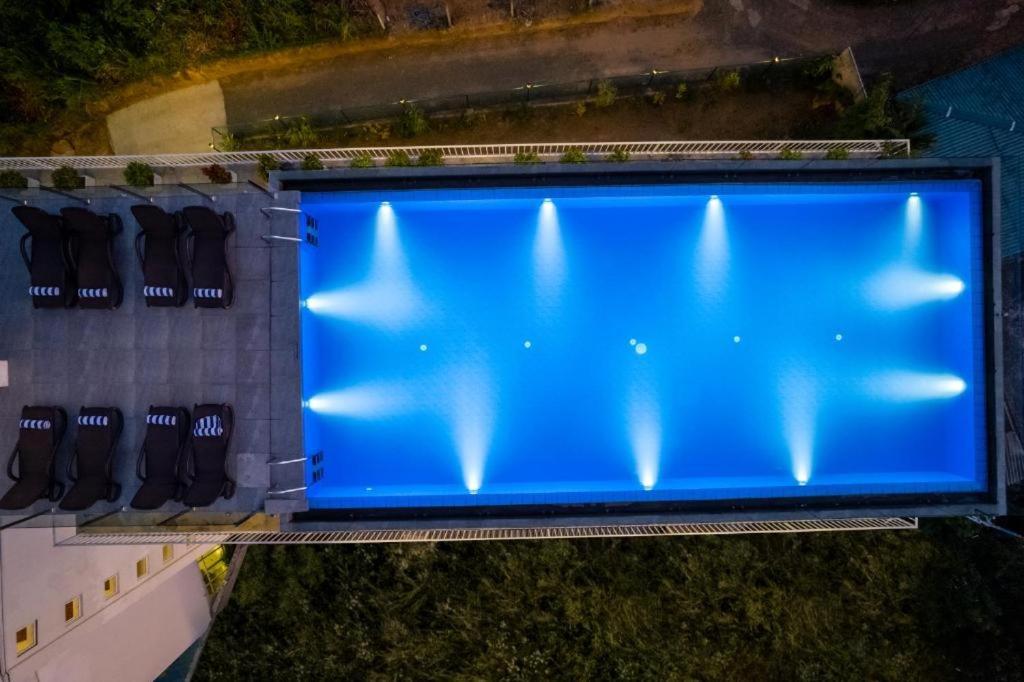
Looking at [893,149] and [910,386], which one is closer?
[910,386]

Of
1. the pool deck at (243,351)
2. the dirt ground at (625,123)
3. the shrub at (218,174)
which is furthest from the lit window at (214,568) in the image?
the dirt ground at (625,123)

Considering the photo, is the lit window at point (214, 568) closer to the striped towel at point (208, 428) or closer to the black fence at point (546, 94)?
the striped towel at point (208, 428)

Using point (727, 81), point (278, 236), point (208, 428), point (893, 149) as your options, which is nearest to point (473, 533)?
point (208, 428)

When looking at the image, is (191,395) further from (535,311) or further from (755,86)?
(755,86)

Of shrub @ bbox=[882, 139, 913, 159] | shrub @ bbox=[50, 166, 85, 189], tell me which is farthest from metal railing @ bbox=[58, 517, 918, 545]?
shrub @ bbox=[882, 139, 913, 159]

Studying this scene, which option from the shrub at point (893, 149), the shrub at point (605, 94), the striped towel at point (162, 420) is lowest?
the striped towel at point (162, 420)

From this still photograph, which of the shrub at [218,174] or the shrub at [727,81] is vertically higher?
the shrub at [727,81]

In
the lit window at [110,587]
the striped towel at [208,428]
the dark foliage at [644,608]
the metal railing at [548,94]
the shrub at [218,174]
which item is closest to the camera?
the striped towel at [208,428]

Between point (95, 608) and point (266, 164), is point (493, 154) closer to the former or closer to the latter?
point (266, 164)
